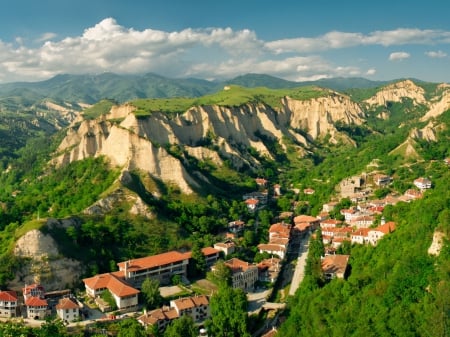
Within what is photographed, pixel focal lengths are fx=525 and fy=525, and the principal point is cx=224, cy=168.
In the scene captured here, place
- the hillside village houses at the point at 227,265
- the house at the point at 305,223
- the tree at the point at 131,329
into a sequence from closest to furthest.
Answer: the tree at the point at 131,329, the hillside village houses at the point at 227,265, the house at the point at 305,223

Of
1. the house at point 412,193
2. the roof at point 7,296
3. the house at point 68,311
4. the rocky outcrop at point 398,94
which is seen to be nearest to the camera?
the house at point 68,311

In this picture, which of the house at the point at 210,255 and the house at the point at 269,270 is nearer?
the house at the point at 269,270

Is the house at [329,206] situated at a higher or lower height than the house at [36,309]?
higher

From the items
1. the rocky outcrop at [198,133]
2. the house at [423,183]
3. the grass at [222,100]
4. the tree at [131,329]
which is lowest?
the tree at [131,329]

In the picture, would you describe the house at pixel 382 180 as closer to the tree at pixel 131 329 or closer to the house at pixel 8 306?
the tree at pixel 131 329

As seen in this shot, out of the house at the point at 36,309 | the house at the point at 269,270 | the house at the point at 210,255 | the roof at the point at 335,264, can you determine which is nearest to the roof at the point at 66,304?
the house at the point at 36,309

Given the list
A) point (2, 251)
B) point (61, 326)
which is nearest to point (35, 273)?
point (2, 251)

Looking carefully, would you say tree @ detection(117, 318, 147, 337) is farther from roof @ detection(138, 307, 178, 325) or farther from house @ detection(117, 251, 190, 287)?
house @ detection(117, 251, 190, 287)
